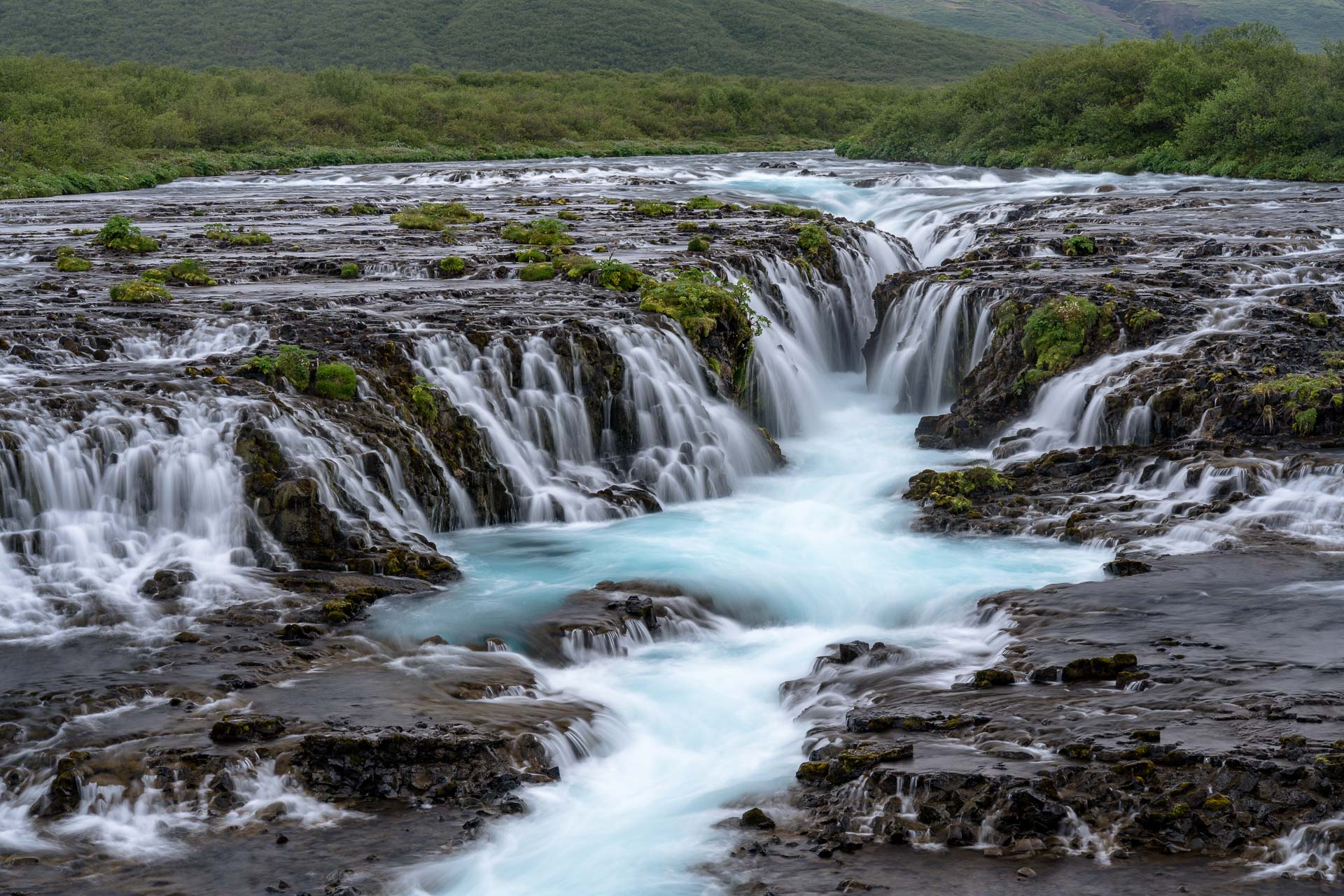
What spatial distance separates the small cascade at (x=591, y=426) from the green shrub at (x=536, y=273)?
4.51m

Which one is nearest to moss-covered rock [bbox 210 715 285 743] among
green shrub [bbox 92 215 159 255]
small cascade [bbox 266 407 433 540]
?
small cascade [bbox 266 407 433 540]

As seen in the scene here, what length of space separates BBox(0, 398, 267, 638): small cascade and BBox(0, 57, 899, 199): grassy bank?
31.2 metres

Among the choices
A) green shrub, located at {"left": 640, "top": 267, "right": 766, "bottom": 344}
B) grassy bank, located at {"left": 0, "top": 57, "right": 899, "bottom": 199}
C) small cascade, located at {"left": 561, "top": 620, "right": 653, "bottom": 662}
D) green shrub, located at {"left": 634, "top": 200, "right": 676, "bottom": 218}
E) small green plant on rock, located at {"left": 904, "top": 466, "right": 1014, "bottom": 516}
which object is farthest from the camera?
grassy bank, located at {"left": 0, "top": 57, "right": 899, "bottom": 199}

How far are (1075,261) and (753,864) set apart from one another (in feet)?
68.3

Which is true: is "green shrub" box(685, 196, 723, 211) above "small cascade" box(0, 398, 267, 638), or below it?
above

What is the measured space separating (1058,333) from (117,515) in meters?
15.2

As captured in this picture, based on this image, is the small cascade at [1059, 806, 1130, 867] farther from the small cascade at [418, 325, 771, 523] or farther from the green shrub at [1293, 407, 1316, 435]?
the green shrub at [1293, 407, 1316, 435]

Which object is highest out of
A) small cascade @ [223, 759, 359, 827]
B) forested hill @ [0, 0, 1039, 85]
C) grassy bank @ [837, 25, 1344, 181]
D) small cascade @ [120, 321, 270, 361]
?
forested hill @ [0, 0, 1039, 85]

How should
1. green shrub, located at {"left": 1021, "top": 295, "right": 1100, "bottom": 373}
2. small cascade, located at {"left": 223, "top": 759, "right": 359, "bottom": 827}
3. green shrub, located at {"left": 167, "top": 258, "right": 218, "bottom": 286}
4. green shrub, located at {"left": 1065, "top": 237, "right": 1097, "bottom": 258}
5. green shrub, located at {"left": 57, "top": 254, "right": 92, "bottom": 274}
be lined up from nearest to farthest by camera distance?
small cascade, located at {"left": 223, "top": 759, "right": 359, "bottom": 827}
green shrub, located at {"left": 1021, "top": 295, "right": 1100, "bottom": 373}
green shrub, located at {"left": 167, "top": 258, "right": 218, "bottom": 286}
green shrub, located at {"left": 57, "top": 254, "right": 92, "bottom": 274}
green shrub, located at {"left": 1065, "top": 237, "right": 1097, "bottom": 258}

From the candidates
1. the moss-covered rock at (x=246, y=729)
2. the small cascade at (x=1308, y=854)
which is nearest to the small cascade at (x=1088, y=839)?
the small cascade at (x=1308, y=854)

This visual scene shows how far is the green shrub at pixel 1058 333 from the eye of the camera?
69.3ft

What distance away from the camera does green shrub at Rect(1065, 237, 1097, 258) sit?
27228 millimetres

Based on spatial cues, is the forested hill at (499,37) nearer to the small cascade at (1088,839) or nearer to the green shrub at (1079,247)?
the green shrub at (1079,247)

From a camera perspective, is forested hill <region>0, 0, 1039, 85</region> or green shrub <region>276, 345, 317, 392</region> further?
forested hill <region>0, 0, 1039, 85</region>
